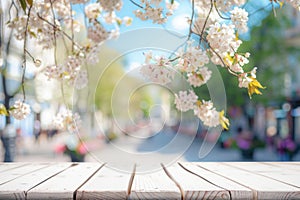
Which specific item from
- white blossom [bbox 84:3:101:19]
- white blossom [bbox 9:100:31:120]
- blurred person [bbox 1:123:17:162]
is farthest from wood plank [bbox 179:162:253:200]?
blurred person [bbox 1:123:17:162]

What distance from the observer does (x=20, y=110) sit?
2191 mm

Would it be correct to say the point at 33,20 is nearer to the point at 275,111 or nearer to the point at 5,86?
the point at 5,86

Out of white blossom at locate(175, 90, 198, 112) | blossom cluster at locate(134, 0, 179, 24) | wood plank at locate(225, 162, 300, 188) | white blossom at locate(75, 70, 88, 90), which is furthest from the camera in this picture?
white blossom at locate(75, 70, 88, 90)

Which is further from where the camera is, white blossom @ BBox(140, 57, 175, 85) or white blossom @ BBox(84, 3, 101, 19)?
white blossom @ BBox(84, 3, 101, 19)

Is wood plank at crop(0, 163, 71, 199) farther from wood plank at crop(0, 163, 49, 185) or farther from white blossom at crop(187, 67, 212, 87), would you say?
white blossom at crop(187, 67, 212, 87)

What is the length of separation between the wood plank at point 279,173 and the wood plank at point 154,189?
40 cm

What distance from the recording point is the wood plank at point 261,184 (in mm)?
1357

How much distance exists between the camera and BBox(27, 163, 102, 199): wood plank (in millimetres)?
1346

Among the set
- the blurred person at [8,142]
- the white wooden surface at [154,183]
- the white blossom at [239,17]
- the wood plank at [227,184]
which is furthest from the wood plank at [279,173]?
the blurred person at [8,142]

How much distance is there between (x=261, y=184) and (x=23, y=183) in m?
0.76

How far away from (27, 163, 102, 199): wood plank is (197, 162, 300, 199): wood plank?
524mm

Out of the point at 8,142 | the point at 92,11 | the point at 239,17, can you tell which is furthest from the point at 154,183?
the point at 8,142

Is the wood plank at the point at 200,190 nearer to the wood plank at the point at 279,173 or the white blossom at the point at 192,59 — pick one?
the wood plank at the point at 279,173

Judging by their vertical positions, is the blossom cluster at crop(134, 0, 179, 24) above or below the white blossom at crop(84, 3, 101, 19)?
below
